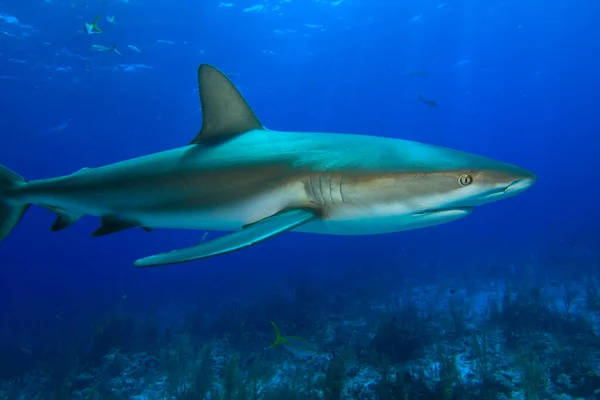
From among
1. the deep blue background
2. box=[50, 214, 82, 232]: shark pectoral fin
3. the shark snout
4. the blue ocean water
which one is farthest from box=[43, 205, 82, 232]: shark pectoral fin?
the deep blue background

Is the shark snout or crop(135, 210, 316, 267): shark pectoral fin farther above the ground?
the shark snout

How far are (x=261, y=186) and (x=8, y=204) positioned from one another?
3135 millimetres

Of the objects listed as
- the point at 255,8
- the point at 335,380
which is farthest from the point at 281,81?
the point at 335,380

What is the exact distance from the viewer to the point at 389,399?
267 inches

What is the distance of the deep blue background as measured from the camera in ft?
83.2

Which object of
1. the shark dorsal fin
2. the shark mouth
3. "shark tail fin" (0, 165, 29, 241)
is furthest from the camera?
"shark tail fin" (0, 165, 29, 241)

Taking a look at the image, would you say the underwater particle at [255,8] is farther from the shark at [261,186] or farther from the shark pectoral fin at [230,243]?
the shark pectoral fin at [230,243]

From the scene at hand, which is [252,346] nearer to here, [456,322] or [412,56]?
[456,322]

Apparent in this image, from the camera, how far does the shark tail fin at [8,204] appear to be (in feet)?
13.0

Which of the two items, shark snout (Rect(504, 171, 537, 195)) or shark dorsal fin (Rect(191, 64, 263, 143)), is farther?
shark dorsal fin (Rect(191, 64, 263, 143))

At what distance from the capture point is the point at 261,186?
285 centimetres

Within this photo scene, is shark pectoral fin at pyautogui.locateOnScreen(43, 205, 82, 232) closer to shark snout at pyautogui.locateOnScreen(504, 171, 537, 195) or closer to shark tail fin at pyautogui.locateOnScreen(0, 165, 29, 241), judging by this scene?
shark tail fin at pyautogui.locateOnScreen(0, 165, 29, 241)

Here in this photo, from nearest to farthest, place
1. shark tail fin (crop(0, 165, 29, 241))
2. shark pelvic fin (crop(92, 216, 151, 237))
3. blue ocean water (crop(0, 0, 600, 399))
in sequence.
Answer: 1. shark pelvic fin (crop(92, 216, 151, 237))
2. shark tail fin (crop(0, 165, 29, 241))
3. blue ocean water (crop(0, 0, 600, 399))

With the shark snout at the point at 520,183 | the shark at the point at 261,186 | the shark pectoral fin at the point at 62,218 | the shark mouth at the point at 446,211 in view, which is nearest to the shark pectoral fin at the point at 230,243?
the shark at the point at 261,186
